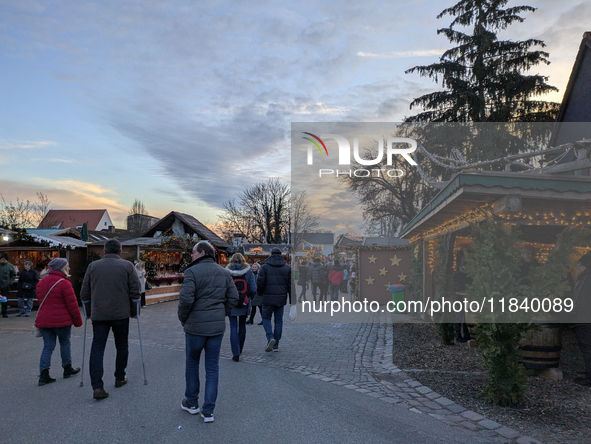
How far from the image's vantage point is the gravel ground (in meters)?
4.33

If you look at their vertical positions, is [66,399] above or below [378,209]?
below

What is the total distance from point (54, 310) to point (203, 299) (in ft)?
8.84

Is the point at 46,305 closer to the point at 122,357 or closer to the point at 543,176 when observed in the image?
the point at 122,357

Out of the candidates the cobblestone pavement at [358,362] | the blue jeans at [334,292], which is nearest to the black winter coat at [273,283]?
the cobblestone pavement at [358,362]

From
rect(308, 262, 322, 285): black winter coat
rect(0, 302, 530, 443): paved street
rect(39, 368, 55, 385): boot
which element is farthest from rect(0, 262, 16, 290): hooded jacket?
rect(308, 262, 322, 285): black winter coat

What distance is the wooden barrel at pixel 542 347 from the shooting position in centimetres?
581

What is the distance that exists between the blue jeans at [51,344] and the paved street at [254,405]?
308mm

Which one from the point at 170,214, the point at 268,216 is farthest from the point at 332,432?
the point at 268,216

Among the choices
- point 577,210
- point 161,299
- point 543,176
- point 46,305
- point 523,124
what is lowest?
point 161,299

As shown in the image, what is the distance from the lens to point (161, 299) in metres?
19.5

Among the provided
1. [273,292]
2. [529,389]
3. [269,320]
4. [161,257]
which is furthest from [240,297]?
[161,257]

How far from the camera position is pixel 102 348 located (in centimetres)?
536

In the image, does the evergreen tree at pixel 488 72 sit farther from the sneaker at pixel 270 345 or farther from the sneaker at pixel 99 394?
the sneaker at pixel 99 394

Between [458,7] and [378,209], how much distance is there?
13.2m
